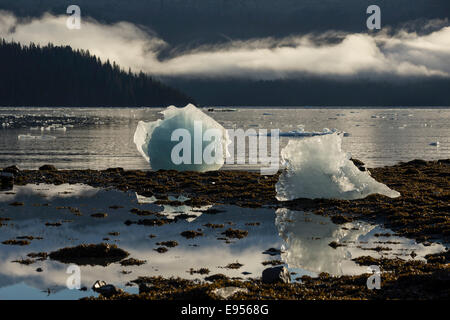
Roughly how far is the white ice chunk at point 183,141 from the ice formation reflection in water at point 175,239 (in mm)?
10155

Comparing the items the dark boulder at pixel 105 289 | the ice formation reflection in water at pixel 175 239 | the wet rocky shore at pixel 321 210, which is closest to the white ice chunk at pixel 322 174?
the wet rocky shore at pixel 321 210

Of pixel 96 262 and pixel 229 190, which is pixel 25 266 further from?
pixel 229 190

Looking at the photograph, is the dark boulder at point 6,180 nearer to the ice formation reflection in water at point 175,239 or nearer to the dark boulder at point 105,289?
the ice formation reflection in water at point 175,239

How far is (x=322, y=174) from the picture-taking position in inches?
1078

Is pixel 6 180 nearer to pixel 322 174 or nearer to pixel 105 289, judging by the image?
pixel 322 174

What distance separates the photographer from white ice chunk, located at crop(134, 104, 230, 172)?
38156 millimetres

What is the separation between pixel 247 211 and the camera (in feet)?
85.7

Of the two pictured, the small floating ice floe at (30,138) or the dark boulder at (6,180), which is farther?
the small floating ice floe at (30,138)

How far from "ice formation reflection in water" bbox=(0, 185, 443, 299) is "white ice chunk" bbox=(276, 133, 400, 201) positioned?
249 cm

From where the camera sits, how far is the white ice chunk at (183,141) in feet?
125

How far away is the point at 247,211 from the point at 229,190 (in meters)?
6.47

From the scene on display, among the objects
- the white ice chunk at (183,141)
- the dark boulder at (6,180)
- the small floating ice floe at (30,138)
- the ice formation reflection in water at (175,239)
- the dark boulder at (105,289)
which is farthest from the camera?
the small floating ice floe at (30,138)

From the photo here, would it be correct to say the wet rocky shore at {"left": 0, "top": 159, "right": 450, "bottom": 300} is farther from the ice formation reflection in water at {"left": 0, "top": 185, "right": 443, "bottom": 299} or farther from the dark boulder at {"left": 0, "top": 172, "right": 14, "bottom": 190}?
the ice formation reflection in water at {"left": 0, "top": 185, "right": 443, "bottom": 299}
